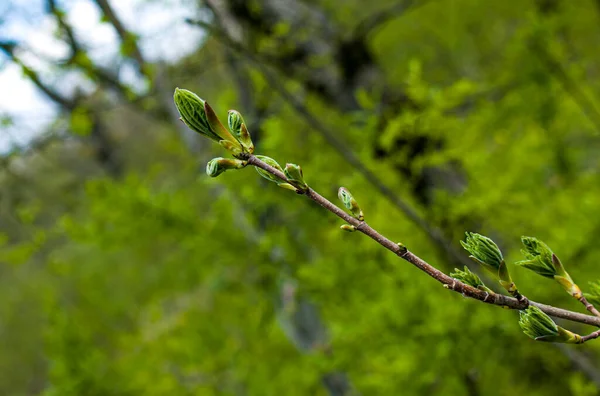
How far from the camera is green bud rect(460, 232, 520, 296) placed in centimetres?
63

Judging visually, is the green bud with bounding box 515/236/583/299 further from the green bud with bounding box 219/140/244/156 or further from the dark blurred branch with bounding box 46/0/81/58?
the dark blurred branch with bounding box 46/0/81/58

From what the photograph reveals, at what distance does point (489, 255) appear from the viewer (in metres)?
0.64

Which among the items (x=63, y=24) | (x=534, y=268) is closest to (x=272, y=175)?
(x=534, y=268)

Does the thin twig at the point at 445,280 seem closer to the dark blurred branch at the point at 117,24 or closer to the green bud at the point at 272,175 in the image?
the green bud at the point at 272,175

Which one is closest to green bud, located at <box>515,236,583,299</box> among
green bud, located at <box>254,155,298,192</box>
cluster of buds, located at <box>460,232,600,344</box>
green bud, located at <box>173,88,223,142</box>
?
cluster of buds, located at <box>460,232,600,344</box>

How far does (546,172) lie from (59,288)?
33.6ft

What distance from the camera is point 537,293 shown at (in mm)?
2146

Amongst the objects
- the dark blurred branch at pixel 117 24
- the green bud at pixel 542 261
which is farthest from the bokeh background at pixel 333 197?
the green bud at pixel 542 261

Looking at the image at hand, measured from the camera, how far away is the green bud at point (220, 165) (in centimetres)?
63

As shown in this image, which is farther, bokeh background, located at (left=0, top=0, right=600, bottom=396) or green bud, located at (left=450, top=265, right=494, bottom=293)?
bokeh background, located at (left=0, top=0, right=600, bottom=396)

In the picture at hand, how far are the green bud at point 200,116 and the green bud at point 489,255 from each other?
33 centimetres

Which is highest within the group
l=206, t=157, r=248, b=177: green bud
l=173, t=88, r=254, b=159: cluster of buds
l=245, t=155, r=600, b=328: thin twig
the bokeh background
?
the bokeh background

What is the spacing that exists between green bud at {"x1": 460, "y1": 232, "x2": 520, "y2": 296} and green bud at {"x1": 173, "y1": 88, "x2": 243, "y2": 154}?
330mm

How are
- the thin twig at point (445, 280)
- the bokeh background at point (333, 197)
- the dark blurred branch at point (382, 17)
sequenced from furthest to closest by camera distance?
1. the dark blurred branch at point (382, 17)
2. the bokeh background at point (333, 197)
3. the thin twig at point (445, 280)
